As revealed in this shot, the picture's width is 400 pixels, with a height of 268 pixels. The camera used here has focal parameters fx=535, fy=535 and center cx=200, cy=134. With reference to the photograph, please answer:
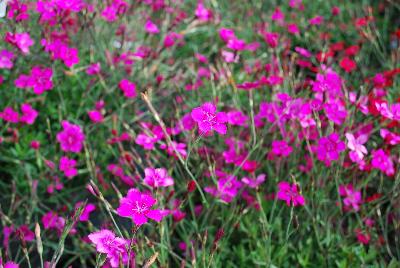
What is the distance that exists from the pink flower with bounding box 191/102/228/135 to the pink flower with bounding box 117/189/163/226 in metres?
0.25

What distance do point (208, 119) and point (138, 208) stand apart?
12.9 inches

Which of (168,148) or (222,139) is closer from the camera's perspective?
(168,148)

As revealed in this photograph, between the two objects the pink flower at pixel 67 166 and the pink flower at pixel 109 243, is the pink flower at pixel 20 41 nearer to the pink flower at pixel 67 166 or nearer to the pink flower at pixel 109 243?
the pink flower at pixel 67 166

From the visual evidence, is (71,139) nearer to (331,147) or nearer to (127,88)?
(127,88)

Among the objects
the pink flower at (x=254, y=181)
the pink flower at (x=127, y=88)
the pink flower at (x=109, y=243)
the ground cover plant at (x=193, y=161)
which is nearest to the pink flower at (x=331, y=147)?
the ground cover plant at (x=193, y=161)

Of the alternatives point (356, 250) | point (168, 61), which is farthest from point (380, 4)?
point (356, 250)

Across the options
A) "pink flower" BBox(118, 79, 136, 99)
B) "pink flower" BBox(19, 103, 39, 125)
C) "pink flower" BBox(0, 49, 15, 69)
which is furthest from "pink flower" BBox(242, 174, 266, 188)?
"pink flower" BBox(0, 49, 15, 69)

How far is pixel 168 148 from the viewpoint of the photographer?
197 centimetres

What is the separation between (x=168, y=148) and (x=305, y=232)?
26.7 inches

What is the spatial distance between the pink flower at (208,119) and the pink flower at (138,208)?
0.25m

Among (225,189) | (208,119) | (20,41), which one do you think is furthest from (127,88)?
(208,119)

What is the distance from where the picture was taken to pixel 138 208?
4.55 ft

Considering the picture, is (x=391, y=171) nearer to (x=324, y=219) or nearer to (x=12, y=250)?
(x=324, y=219)

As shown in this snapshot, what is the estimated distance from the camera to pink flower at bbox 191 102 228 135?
149cm
